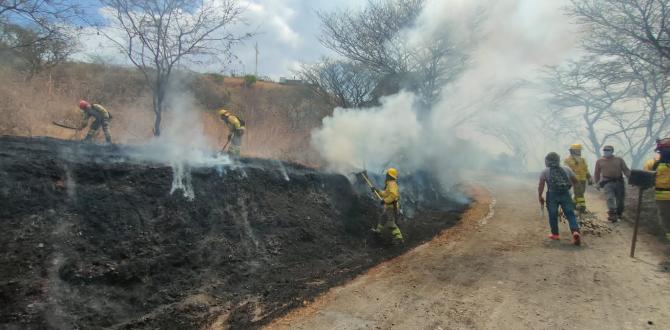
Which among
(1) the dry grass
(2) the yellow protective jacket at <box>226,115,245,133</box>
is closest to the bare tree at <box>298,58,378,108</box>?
(1) the dry grass

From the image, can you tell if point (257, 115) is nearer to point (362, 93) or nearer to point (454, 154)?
point (362, 93)

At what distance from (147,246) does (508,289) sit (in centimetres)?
449

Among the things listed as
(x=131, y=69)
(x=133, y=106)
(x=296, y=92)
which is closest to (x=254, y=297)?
(x=133, y=106)

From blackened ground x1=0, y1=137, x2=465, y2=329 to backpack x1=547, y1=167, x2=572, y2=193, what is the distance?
9.89ft

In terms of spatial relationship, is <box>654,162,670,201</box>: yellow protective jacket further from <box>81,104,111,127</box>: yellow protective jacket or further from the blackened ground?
<box>81,104,111,127</box>: yellow protective jacket

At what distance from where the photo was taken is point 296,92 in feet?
81.5

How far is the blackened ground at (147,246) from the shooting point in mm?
4289

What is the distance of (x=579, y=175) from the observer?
8.94 metres

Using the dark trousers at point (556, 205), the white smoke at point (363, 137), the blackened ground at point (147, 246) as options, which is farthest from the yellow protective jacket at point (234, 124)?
the dark trousers at point (556, 205)

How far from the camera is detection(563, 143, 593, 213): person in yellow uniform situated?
338 inches

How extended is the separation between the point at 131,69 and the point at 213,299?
18.1 meters

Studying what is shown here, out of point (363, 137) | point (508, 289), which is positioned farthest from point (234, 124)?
point (508, 289)

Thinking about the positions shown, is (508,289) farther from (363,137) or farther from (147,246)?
(363,137)

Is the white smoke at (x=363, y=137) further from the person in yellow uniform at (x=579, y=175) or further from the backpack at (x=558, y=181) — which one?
the person in yellow uniform at (x=579, y=175)
